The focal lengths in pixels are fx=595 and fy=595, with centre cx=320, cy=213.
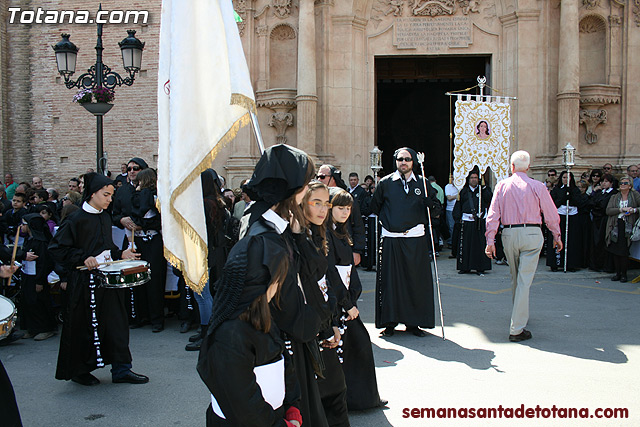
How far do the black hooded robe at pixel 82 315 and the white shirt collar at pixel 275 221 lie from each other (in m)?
3.24

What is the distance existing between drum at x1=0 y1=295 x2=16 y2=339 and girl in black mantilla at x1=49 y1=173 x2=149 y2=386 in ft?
3.80

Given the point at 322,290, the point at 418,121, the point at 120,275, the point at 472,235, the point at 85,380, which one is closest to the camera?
the point at 322,290

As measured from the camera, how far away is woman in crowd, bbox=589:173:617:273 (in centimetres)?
1180

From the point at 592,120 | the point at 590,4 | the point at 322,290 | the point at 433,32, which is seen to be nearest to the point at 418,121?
the point at 433,32

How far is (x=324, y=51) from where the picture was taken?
51.0 feet

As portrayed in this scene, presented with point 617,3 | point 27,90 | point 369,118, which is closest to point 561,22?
point 617,3

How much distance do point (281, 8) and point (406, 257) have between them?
413 inches

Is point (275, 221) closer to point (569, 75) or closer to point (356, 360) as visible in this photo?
point (356, 360)

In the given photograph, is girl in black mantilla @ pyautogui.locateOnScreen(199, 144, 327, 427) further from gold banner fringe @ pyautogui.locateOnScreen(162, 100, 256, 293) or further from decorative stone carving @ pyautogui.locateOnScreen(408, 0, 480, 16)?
decorative stone carving @ pyautogui.locateOnScreen(408, 0, 480, 16)

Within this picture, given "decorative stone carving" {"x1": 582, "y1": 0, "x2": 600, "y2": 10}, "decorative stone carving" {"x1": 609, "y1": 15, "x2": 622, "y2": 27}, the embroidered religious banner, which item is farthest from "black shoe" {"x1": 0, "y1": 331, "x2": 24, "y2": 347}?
"decorative stone carving" {"x1": 609, "y1": 15, "x2": 622, "y2": 27}

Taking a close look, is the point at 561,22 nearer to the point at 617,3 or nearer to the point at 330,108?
the point at 617,3

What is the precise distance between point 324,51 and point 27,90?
10030 mm

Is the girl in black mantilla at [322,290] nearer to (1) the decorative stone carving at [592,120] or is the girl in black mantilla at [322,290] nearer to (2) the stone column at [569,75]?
(2) the stone column at [569,75]

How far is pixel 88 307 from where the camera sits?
18.1 feet
